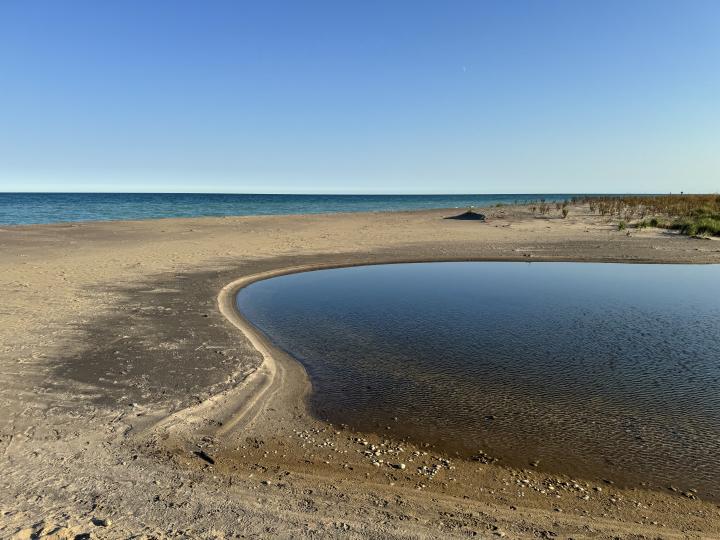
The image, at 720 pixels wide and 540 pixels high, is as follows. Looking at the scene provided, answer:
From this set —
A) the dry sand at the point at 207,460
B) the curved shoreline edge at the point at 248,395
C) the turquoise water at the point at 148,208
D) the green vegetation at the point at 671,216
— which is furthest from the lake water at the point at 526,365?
the turquoise water at the point at 148,208

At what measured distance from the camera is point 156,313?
11477 millimetres

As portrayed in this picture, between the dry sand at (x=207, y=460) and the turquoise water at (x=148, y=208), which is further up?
the turquoise water at (x=148, y=208)

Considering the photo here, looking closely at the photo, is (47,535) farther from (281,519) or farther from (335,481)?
(335,481)

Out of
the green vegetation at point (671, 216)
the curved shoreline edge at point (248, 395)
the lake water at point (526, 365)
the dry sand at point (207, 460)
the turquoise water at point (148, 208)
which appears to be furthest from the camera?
the turquoise water at point (148, 208)

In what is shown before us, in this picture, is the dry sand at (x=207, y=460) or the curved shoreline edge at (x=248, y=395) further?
the curved shoreline edge at (x=248, y=395)

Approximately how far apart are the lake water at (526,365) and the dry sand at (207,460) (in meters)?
0.56

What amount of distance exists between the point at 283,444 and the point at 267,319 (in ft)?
20.5

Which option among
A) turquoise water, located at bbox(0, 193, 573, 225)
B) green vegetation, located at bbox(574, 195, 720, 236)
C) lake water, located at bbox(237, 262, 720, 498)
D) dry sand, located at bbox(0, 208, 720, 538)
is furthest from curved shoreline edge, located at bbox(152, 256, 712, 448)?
turquoise water, located at bbox(0, 193, 573, 225)

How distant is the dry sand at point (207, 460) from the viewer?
4.39m

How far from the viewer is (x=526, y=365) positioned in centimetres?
875

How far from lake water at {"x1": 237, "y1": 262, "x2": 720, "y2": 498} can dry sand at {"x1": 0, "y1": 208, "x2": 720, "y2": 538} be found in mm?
562

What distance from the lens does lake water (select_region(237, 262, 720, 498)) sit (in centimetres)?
604

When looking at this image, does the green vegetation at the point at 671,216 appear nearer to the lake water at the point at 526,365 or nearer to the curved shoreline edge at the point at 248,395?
the lake water at the point at 526,365

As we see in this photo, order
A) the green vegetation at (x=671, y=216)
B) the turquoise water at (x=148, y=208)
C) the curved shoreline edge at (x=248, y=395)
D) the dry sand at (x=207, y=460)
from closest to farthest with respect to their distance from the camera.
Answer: the dry sand at (x=207, y=460) → the curved shoreline edge at (x=248, y=395) → the green vegetation at (x=671, y=216) → the turquoise water at (x=148, y=208)
